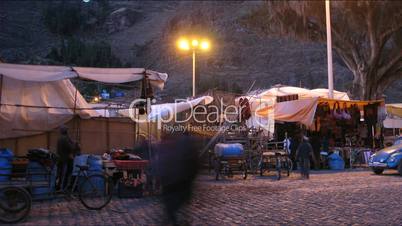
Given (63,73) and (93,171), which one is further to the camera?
(63,73)

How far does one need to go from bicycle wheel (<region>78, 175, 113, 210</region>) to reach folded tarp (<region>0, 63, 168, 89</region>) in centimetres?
270

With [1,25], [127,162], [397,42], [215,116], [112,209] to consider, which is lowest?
[112,209]

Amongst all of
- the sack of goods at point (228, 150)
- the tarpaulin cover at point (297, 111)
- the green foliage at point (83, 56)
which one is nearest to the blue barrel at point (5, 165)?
the sack of goods at point (228, 150)

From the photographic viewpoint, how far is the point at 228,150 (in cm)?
1719

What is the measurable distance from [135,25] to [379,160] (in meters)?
93.7

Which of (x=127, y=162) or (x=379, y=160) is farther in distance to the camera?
(x=379, y=160)

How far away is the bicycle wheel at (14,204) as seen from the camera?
951 centimetres

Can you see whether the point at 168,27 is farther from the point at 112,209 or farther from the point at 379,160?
the point at 112,209

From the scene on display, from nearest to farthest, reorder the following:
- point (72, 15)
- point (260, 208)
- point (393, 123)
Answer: point (260, 208), point (393, 123), point (72, 15)

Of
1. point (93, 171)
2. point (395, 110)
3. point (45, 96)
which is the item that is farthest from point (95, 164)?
point (395, 110)

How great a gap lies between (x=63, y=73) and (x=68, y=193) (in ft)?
9.62

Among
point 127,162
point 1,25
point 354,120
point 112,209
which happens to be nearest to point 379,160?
point 354,120

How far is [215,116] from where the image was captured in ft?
68.1

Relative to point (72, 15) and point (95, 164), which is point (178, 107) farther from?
point (72, 15)
